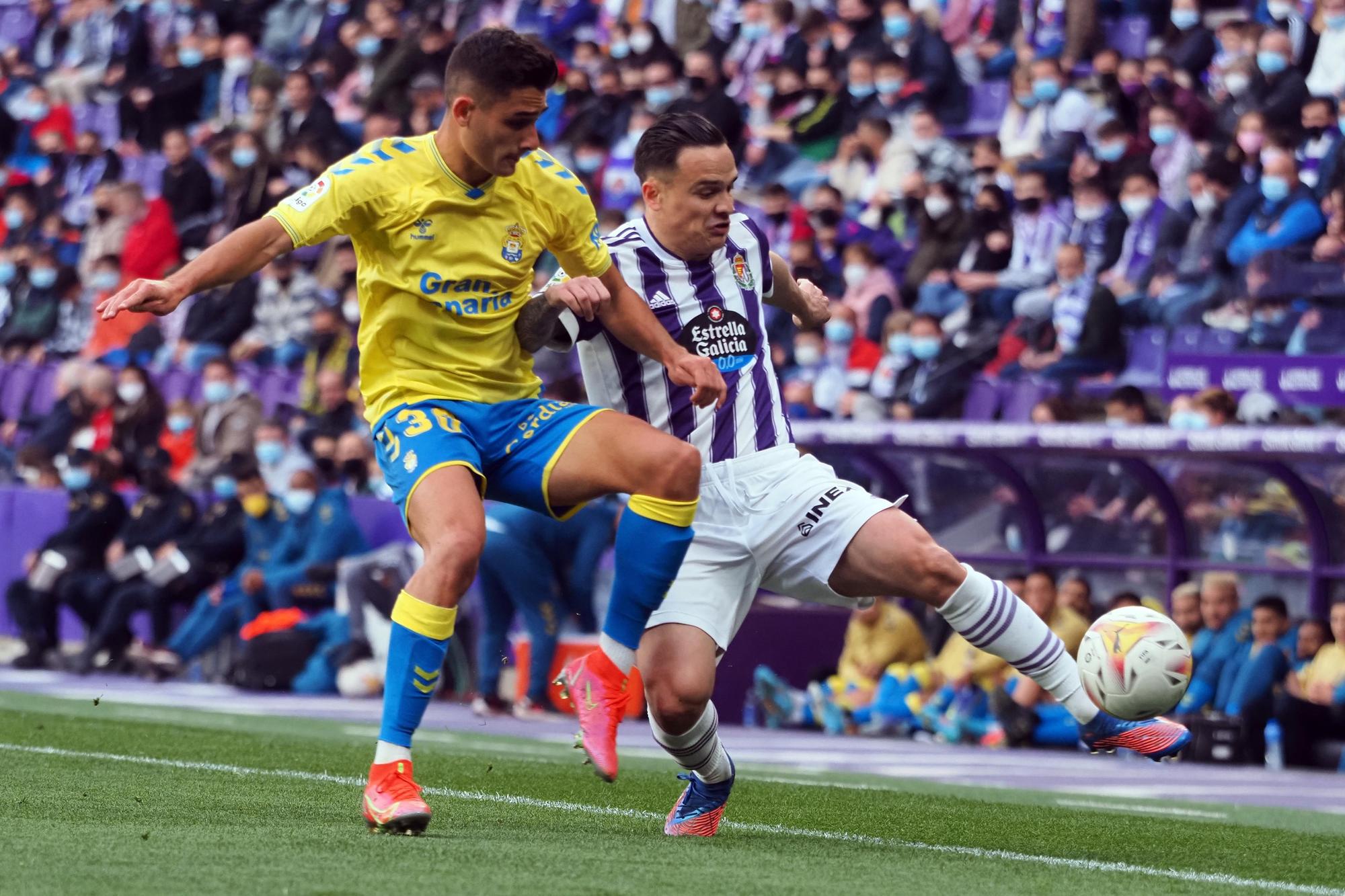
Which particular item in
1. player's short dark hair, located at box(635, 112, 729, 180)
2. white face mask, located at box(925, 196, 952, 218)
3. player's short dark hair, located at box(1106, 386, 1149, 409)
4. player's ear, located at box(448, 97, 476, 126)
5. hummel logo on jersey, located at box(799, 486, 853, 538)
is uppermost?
white face mask, located at box(925, 196, 952, 218)

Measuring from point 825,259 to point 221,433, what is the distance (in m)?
4.92

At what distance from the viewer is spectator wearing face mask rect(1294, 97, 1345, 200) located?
1343 centimetres

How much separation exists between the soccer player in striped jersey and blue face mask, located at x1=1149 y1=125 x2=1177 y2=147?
8483mm

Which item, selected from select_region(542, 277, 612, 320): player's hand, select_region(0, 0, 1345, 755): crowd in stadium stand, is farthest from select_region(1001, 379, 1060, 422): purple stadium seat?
select_region(542, 277, 612, 320): player's hand

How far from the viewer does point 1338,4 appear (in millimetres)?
14266

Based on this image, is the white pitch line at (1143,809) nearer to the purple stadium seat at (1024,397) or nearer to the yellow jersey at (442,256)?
the yellow jersey at (442,256)

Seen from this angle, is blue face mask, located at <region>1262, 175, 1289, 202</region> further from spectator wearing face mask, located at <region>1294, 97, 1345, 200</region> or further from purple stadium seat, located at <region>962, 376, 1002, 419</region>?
purple stadium seat, located at <region>962, 376, 1002, 419</region>

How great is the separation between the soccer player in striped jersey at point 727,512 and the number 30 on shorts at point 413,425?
0.36 m

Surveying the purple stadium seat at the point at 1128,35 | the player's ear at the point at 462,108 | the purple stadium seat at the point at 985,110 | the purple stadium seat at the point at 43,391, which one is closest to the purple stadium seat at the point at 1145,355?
the purple stadium seat at the point at 1128,35

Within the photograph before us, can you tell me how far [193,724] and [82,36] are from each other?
16.9 meters

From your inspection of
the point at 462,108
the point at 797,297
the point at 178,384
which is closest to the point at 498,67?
the point at 462,108

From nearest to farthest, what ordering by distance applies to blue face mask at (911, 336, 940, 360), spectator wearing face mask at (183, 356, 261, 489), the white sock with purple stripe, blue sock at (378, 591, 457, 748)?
blue sock at (378, 591, 457, 748)
the white sock with purple stripe
blue face mask at (911, 336, 940, 360)
spectator wearing face mask at (183, 356, 261, 489)

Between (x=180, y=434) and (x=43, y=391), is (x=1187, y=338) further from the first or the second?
(x=43, y=391)

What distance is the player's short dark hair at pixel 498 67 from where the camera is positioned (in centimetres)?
583
